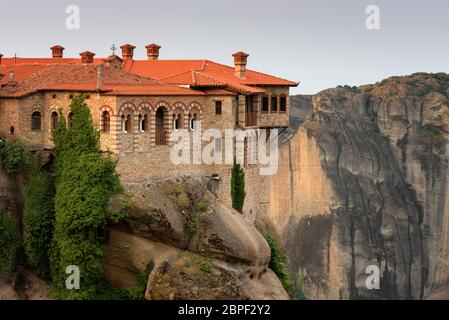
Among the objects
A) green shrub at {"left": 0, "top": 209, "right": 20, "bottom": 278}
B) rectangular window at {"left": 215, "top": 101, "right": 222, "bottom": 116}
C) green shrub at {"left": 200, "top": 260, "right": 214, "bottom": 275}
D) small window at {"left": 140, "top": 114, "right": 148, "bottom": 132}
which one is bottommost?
green shrub at {"left": 200, "top": 260, "right": 214, "bottom": 275}

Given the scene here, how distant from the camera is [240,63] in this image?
6988 cm

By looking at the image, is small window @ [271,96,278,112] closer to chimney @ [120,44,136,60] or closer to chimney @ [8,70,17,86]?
chimney @ [120,44,136,60]

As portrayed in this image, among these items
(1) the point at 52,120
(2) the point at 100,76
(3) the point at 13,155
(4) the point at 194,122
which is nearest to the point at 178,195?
(4) the point at 194,122

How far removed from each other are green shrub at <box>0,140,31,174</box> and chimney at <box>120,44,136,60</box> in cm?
1542

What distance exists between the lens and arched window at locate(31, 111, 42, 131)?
60688mm

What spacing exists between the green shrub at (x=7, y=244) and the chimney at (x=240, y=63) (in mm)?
18765

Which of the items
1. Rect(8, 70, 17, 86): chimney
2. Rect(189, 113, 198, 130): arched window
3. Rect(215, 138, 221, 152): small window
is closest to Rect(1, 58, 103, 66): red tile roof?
Rect(8, 70, 17, 86): chimney

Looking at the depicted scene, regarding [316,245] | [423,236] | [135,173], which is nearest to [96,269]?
[135,173]

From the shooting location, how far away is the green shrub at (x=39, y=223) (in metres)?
59.0

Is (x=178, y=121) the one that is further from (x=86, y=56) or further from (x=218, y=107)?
(x=86, y=56)

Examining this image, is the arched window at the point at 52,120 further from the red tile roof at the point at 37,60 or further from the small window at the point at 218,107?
the red tile roof at the point at 37,60

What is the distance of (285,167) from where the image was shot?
120062 millimetres

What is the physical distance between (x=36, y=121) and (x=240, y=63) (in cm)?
1522
